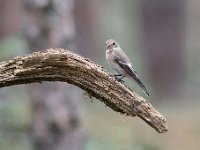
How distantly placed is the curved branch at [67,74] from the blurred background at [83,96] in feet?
11.4

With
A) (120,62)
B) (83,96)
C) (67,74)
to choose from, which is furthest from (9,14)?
(67,74)

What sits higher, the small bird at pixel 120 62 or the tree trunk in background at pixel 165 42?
the tree trunk in background at pixel 165 42

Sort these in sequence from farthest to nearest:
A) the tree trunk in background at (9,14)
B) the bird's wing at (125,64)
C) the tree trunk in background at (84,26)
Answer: the tree trunk in background at (9,14), the tree trunk in background at (84,26), the bird's wing at (125,64)

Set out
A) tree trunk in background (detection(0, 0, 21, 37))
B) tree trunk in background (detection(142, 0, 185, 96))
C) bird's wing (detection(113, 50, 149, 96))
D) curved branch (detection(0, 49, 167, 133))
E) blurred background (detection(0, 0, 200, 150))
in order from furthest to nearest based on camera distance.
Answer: tree trunk in background (detection(0, 0, 21, 37))
tree trunk in background (detection(142, 0, 185, 96))
blurred background (detection(0, 0, 200, 150))
bird's wing (detection(113, 50, 149, 96))
curved branch (detection(0, 49, 167, 133))

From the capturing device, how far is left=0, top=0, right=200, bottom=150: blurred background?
10977 millimetres

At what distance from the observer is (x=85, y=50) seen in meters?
20.2

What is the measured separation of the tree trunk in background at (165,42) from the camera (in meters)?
17.4

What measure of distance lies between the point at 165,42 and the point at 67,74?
11738 millimetres

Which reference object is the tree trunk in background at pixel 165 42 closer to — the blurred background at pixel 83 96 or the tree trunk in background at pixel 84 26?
the blurred background at pixel 83 96

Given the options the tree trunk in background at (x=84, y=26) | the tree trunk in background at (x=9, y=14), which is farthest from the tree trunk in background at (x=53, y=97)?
the tree trunk in background at (x=9, y=14)

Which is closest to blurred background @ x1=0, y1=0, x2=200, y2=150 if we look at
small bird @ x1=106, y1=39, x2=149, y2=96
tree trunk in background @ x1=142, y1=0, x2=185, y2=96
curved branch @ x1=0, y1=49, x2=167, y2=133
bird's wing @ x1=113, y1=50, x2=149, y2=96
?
tree trunk in background @ x1=142, y1=0, x2=185, y2=96

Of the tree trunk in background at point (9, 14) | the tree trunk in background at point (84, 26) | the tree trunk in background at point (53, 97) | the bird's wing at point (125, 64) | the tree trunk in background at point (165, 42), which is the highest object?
the tree trunk in background at point (9, 14)

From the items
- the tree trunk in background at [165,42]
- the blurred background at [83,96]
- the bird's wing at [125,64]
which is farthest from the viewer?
the tree trunk in background at [165,42]

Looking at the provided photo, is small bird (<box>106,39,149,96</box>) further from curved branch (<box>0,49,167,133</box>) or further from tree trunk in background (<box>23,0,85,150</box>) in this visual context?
tree trunk in background (<box>23,0,85,150</box>)
